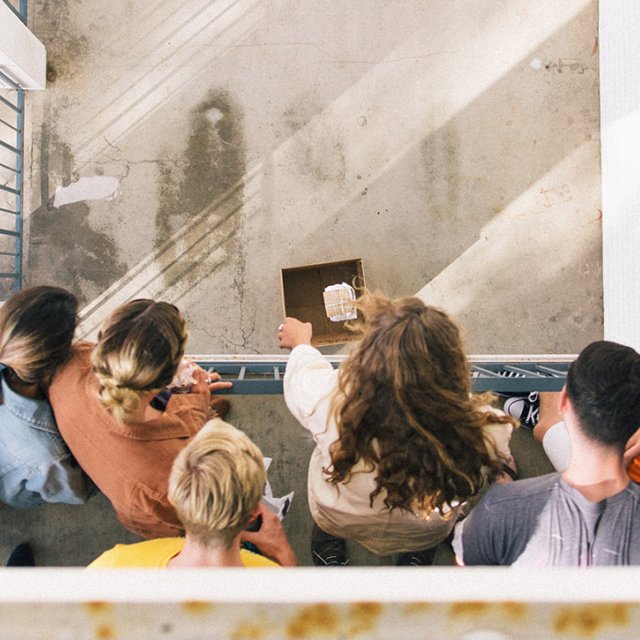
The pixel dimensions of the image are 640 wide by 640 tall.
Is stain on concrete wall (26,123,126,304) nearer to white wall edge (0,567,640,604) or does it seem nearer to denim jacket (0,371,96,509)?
denim jacket (0,371,96,509)

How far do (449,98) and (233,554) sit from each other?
158 inches

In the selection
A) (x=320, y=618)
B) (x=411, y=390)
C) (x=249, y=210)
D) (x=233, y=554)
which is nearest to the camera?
(x=320, y=618)

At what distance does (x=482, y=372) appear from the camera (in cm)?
322

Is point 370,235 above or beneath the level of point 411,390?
above

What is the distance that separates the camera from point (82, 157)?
440cm

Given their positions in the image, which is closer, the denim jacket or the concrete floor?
the denim jacket

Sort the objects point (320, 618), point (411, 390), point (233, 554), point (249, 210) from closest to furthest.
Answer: point (320, 618)
point (233, 554)
point (411, 390)
point (249, 210)

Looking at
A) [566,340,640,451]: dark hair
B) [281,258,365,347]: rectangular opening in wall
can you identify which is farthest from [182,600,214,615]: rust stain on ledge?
[281,258,365,347]: rectangular opening in wall

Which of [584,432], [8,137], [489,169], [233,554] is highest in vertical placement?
[8,137]

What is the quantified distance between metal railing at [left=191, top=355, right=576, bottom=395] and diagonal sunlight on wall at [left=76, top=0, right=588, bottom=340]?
1.28 meters

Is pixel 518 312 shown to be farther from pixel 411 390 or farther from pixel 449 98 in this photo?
pixel 411 390

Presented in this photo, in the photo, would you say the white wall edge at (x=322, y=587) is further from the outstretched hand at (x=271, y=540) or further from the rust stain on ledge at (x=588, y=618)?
the outstretched hand at (x=271, y=540)

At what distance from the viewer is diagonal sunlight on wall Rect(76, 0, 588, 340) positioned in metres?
4.38

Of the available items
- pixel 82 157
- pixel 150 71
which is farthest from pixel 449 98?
pixel 82 157
